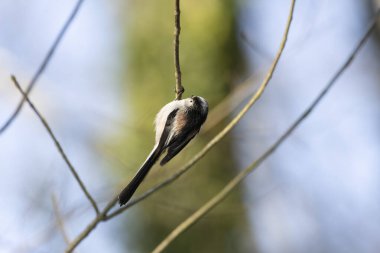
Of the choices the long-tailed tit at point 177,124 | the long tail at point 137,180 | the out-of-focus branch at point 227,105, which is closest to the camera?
the long tail at point 137,180

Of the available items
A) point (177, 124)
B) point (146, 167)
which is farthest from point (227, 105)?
point (146, 167)

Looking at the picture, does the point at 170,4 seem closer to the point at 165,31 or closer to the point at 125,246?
the point at 165,31

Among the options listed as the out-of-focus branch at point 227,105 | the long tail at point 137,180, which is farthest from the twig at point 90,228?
the out-of-focus branch at point 227,105

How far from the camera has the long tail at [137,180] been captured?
1569 millimetres

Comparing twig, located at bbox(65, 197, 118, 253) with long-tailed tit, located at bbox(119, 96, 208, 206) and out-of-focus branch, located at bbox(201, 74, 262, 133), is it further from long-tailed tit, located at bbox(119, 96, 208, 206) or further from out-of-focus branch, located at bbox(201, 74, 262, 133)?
out-of-focus branch, located at bbox(201, 74, 262, 133)

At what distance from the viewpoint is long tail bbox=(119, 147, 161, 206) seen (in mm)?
1569

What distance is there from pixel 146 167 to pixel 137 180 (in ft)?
0.39

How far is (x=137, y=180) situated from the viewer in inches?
65.8

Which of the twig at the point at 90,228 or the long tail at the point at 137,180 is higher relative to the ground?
the long tail at the point at 137,180

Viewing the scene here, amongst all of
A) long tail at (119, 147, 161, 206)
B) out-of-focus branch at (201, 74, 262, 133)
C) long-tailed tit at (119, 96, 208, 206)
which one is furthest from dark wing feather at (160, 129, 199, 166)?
out-of-focus branch at (201, 74, 262, 133)

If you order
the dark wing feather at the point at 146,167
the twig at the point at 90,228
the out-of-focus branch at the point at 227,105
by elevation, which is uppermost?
the dark wing feather at the point at 146,167

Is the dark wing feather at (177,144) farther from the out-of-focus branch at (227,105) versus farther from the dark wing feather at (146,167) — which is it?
the out-of-focus branch at (227,105)

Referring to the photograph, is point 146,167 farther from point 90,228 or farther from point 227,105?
point 227,105

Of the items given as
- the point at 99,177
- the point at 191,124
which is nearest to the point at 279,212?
the point at 99,177
